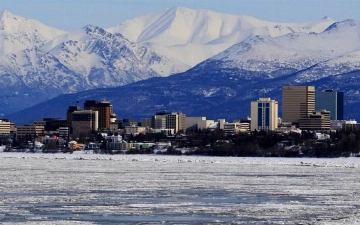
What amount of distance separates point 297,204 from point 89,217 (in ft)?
37.6

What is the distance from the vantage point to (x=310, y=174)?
91.2m

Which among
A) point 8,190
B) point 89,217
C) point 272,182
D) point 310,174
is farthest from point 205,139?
point 89,217

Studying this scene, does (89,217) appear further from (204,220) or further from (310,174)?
(310,174)

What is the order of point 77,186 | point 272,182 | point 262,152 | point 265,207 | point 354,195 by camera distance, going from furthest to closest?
1. point 262,152
2. point 272,182
3. point 77,186
4. point 354,195
5. point 265,207

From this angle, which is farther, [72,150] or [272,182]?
[72,150]

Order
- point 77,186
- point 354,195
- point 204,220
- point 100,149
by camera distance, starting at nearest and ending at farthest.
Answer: point 204,220 → point 354,195 → point 77,186 → point 100,149

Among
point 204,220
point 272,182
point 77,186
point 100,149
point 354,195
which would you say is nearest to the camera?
point 204,220

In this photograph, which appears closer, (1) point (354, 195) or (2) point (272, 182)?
(1) point (354, 195)

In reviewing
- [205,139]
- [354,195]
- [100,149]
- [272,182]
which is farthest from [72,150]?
[354,195]

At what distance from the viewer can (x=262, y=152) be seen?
164 metres

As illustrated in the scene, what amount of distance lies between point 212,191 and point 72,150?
434ft

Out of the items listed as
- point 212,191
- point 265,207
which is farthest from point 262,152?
point 265,207

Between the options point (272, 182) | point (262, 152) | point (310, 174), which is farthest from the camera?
point (262, 152)

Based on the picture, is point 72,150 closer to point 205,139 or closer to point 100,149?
point 100,149
